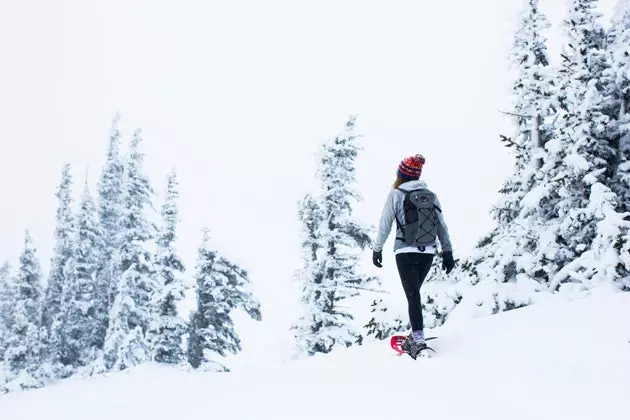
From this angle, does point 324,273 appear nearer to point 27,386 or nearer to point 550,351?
point 550,351

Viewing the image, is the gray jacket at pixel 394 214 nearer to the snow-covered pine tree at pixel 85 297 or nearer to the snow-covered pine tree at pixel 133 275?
the snow-covered pine tree at pixel 133 275

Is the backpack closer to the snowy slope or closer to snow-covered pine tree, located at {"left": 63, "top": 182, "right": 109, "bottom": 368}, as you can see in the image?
the snowy slope

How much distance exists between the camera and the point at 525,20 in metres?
13.9

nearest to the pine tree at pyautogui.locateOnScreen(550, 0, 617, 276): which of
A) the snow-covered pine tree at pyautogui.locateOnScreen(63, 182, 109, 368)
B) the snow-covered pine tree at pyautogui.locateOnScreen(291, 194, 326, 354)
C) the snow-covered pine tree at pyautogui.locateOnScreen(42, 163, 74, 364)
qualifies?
the snow-covered pine tree at pyautogui.locateOnScreen(291, 194, 326, 354)

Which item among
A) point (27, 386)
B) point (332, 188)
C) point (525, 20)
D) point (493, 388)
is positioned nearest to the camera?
point (493, 388)

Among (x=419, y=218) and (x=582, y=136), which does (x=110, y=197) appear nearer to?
(x=582, y=136)

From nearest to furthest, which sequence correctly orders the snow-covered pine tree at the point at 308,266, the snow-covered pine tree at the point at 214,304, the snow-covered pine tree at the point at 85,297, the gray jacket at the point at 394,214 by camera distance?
the gray jacket at the point at 394,214
the snow-covered pine tree at the point at 308,266
the snow-covered pine tree at the point at 214,304
the snow-covered pine tree at the point at 85,297

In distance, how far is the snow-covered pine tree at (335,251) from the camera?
2119 centimetres

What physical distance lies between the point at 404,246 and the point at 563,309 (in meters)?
3.19

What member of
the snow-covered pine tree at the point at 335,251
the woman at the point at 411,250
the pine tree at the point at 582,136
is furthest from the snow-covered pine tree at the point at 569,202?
the snow-covered pine tree at the point at 335,251

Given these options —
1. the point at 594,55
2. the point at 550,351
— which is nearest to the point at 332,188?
the point at 594,55

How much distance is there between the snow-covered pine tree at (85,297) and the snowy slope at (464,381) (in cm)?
2813

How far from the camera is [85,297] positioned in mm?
34531

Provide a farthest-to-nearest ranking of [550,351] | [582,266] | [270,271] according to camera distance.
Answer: [270,271], [582,266], [550,351]
